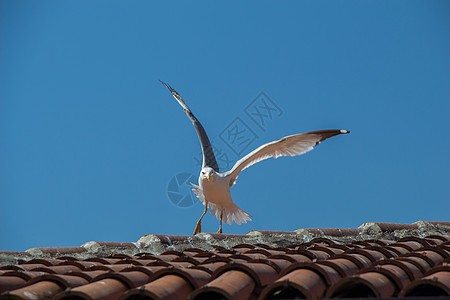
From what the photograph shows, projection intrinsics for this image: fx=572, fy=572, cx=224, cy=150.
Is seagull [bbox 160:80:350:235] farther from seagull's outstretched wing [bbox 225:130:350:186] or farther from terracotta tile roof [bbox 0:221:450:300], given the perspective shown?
terracotta tile roof [bbox 0:221:450:300]

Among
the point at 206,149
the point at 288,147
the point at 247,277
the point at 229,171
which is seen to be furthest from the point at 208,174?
the point at 247,277

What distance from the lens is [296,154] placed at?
7.65 m

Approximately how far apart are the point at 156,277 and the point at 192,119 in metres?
6.83

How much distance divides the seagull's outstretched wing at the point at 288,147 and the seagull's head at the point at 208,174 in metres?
0.46

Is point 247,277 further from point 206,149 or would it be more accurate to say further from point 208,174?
point 206,149

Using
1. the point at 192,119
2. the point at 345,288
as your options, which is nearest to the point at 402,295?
the point at 345,288

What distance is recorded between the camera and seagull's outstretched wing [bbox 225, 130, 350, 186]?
22.6 feet

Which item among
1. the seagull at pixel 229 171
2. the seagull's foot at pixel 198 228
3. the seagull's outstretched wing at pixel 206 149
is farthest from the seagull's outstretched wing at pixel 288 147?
the seagull's foot at pixel 198 228

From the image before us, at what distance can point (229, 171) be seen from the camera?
867 centimetres

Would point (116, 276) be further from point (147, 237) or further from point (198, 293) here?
point (147, 237)

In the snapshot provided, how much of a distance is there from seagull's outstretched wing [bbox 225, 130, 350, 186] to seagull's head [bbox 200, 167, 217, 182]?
1.51 feet

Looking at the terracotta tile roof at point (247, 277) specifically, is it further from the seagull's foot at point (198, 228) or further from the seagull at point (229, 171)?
the seagull's foot at point (198, 228)

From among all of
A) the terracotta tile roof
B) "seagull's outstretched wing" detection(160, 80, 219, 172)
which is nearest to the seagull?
"seagull's outstretched wing" detection(160, 80, 219, 172)

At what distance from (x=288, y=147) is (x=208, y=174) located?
5.30 feet
